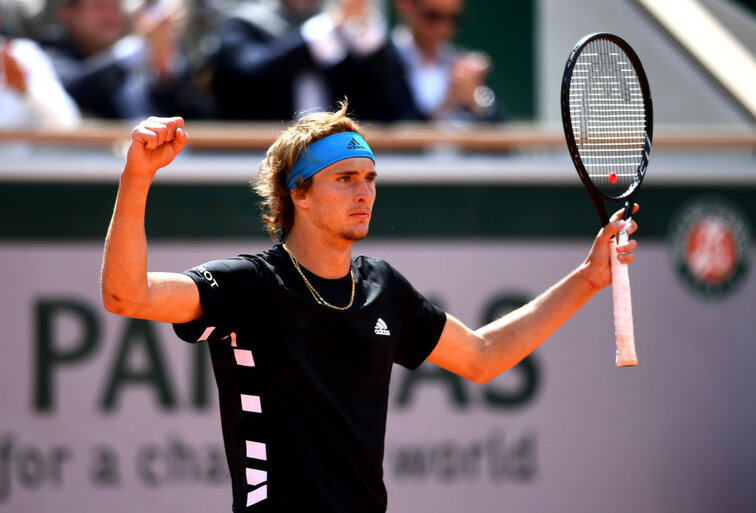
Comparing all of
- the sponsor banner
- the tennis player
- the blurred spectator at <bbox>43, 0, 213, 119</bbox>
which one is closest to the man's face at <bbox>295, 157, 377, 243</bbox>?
the tennis player

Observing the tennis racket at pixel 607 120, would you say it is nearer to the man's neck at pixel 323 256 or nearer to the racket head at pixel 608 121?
the racket head at pixel 608 121

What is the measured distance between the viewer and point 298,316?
307 centimetres

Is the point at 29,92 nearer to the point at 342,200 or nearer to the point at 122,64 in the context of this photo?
the point at 122,64

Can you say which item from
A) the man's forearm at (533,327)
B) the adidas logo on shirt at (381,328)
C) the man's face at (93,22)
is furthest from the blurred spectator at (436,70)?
the adidas logo on shirt at (381,328)

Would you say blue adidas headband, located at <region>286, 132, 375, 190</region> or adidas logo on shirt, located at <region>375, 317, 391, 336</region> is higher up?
blue adidas headband, located at <region>286, 132, 375, 190</region>

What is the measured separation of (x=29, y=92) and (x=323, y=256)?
3655 mm

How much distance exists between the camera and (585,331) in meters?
6.21

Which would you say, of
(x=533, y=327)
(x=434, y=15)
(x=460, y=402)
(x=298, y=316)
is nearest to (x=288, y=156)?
(x=298, y=316)

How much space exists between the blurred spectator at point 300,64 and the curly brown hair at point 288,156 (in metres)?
3.08

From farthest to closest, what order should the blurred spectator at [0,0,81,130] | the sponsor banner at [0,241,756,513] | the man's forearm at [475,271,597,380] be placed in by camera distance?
the blurred spectator at [0,0,81,130] < the sponsor banner at [0,241,756,513] < the man's forearm at [475,271,597,380]

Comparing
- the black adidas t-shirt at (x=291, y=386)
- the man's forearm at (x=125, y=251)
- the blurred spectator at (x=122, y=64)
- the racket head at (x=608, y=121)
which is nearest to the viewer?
the man's forearm at (x=125, y=251)

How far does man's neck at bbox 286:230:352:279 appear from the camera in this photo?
10.5ft

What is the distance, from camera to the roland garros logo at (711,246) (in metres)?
6.31

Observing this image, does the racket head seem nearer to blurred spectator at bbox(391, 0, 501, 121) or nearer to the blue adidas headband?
the blue adidas headband
